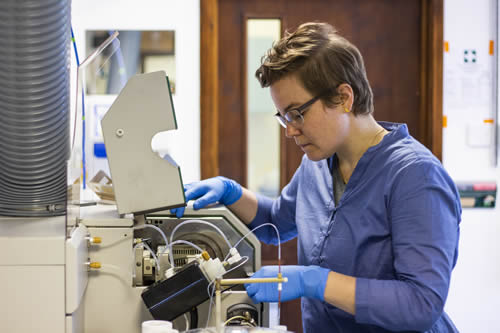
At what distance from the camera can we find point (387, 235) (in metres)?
1.11

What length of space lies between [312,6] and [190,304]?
1822 millimetres

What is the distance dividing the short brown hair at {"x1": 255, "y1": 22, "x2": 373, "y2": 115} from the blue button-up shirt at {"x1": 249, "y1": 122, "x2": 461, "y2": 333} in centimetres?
16

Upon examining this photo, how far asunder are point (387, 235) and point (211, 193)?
47cm

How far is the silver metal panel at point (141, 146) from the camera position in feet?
3.28

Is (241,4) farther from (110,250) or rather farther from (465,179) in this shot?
(110,250)

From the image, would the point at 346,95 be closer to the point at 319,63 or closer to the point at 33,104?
the point at 319,63

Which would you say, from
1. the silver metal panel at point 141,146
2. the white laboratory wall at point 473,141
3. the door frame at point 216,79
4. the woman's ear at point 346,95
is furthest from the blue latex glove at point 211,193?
the white laboratory wall at point 473,141

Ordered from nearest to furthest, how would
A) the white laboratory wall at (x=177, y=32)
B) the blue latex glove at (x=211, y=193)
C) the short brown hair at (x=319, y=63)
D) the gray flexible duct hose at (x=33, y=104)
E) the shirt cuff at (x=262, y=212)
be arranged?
the gray flexible duct hose at (x=33, y=104) → the short brown hair at (x=319, y=63) → the blue latex glove at (x=211, y=193) → the shirt cuff at (x=262, y=212) → the white laboratory wall at (x=177, y=32)

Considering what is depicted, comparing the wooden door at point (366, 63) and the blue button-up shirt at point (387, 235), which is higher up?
the wooden door at point (366, 63)

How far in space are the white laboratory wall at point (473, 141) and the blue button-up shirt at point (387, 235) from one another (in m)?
1.31

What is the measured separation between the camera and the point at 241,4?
7.92 feet

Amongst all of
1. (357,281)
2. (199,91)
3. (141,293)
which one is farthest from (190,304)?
(199,91)

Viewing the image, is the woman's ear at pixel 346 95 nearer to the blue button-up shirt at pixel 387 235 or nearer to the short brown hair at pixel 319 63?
the short brown hair at pixel 319 63

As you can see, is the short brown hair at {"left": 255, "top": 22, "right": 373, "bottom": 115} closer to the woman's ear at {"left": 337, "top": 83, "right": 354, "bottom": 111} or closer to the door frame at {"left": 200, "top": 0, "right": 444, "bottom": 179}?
the woman's ear at {"left": 337, "top": 83, "right": 354, "bottom": 111}
